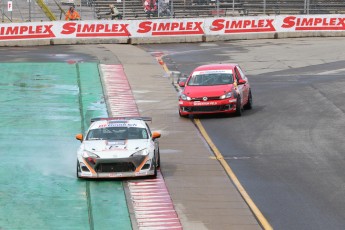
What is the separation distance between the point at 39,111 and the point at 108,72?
9377 mm

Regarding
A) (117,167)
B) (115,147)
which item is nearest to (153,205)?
(117,167)

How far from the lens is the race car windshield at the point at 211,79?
111 ft

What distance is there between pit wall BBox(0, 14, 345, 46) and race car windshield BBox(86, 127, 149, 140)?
31.0 metres

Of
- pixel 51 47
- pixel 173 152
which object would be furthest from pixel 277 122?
pixel 51 47

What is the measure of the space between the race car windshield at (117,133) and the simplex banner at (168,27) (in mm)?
31032

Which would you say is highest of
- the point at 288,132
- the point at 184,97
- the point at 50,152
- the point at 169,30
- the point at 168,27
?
the point at 184,97

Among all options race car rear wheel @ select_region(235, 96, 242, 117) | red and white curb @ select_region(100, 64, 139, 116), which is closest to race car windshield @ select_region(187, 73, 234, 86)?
race car rear wheel @ select_region(235, 96, 242, 117)

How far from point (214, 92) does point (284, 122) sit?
2.65 meters

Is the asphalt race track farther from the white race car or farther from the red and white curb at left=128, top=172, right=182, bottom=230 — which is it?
the white race car

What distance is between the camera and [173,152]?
2764cm

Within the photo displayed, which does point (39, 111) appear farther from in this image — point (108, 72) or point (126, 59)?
point (126, 59)

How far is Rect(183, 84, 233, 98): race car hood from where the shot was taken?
108 feet

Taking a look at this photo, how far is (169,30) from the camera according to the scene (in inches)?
2231

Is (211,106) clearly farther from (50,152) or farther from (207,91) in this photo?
(50,152)
